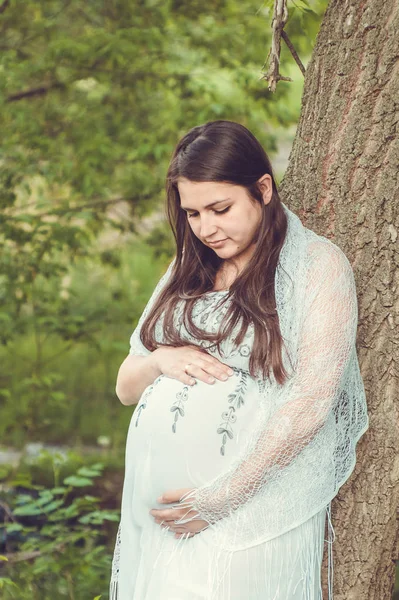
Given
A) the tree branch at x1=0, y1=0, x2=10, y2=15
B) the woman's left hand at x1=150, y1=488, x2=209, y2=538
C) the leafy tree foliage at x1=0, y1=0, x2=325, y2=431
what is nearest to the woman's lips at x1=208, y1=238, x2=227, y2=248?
the woman's left hand at x1=150, y1=488, x2=209, y2=538

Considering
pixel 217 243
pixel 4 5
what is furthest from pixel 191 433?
pixel 4 5

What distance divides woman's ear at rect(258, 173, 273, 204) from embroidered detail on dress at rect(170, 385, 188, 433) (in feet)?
1.72

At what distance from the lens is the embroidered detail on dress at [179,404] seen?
202cm

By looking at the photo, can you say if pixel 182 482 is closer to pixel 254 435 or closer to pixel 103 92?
pixel 254 435

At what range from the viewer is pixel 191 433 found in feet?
6.51

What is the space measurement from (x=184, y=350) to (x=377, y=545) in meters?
0.73

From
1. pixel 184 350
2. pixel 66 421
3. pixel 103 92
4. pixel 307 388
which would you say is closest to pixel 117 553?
pixel 184 350

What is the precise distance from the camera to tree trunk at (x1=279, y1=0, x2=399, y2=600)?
213 centimetres

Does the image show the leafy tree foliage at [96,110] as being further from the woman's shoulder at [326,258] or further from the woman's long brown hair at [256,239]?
the woman's shoulder at [326,258]

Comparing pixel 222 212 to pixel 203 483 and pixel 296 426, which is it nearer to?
→ pixel 296 426

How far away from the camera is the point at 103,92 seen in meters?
4.44

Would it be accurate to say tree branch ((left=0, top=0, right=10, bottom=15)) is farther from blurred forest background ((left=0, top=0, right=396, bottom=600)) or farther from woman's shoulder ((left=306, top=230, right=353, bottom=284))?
woman's shoulder ((left=306, top=230, right=353, bottom=284))

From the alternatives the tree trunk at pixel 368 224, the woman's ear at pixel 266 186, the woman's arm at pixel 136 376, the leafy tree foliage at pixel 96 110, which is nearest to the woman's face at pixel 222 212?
the woman's ear at pixel 266 186

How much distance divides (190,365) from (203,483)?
292 mm
